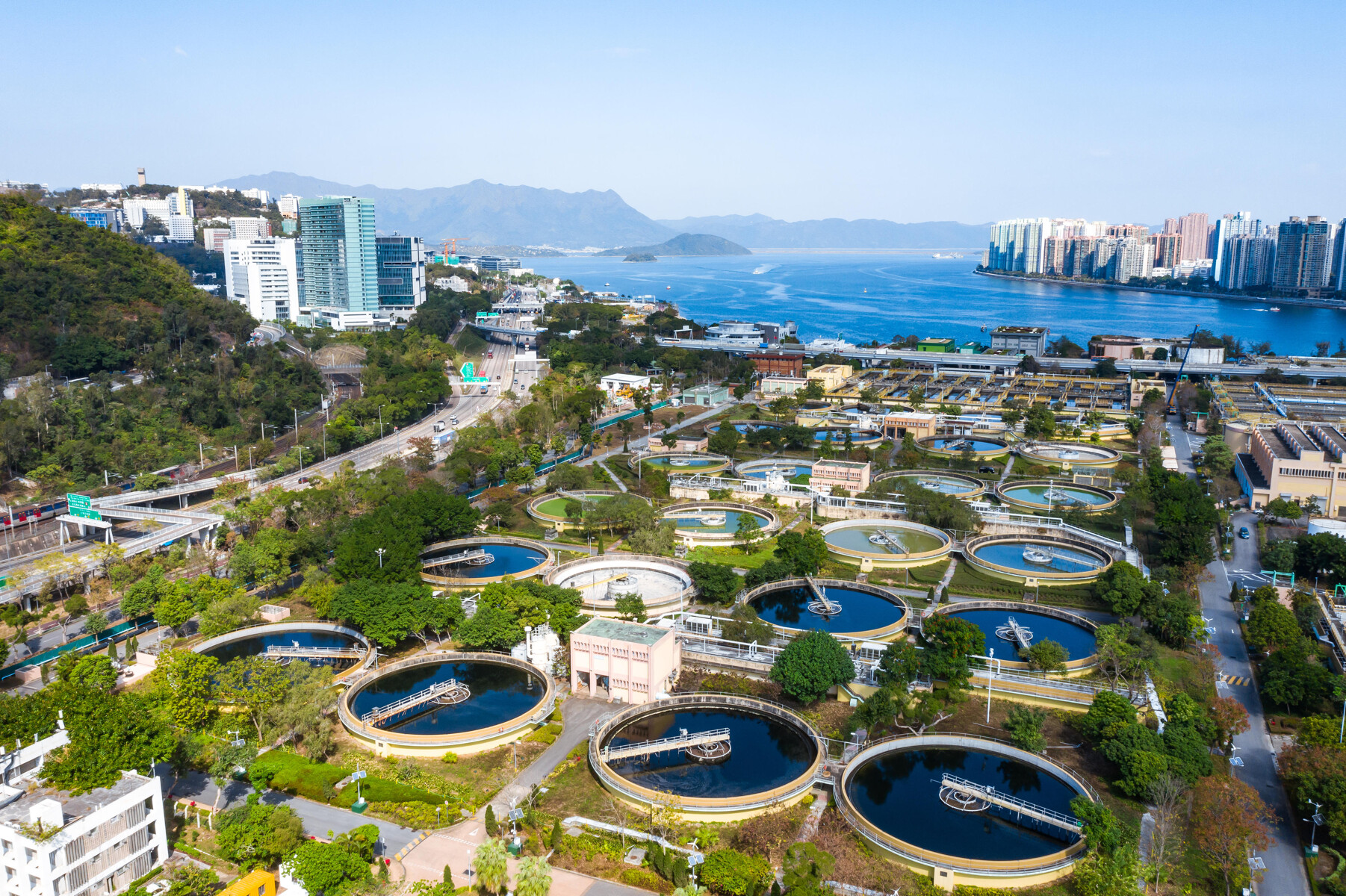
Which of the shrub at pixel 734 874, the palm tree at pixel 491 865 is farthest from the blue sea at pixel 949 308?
the palm tree at pixel 491 865

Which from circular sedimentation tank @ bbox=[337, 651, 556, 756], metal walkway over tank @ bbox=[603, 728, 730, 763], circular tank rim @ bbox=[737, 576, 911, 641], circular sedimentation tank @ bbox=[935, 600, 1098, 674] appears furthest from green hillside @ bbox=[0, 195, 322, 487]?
A: circular sedimentation tank @ bbox=[935, 600, 1098, 674]

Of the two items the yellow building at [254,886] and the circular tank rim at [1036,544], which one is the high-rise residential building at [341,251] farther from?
the yellow building at [254,886]

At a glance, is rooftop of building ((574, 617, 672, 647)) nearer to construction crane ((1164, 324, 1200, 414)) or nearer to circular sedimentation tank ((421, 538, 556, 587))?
circular sedimentation tank ((421, 538, 556, 587))

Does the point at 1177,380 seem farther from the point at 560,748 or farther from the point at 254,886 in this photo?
the point at 254,886

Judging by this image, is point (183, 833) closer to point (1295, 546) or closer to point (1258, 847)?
point (1258, 847)

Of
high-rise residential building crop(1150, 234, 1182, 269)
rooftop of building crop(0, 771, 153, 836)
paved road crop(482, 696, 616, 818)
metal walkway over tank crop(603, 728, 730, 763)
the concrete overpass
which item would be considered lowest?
paved road crop(482, 696, 616, 818)

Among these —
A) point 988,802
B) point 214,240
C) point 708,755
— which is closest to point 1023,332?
point 988,802
